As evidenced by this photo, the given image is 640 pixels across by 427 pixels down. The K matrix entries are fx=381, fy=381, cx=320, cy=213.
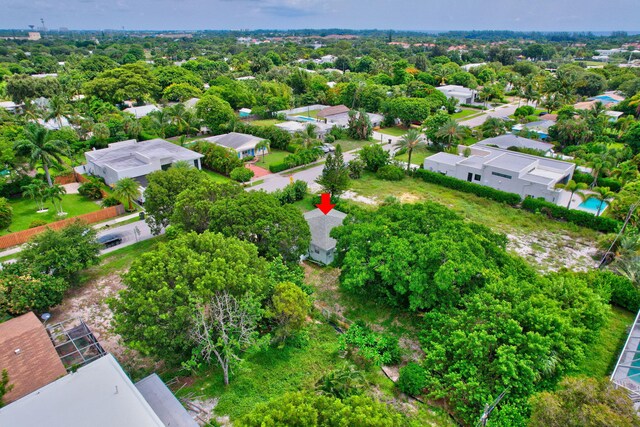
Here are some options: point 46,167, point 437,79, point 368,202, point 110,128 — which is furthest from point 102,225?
point 437,79

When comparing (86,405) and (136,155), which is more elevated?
(136,155)

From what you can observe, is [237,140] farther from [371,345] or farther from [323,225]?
[371,345]

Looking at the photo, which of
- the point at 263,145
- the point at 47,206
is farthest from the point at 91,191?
the point at 263,145

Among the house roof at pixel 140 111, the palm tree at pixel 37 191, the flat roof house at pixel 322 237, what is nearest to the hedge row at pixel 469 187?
the flat roof house at pixel 322 237

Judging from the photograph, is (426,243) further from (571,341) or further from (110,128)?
(110,128)

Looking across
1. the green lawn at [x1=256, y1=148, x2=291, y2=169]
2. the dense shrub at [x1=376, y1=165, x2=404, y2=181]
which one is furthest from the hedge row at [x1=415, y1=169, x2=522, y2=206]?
the green lawn at [x1=256, y1=148, x2=291, y2=169]

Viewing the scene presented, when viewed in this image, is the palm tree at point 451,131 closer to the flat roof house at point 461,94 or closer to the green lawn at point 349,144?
the green lawn at point 349,144
